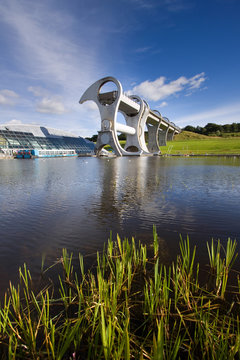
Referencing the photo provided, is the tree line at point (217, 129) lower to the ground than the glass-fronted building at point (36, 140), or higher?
higher

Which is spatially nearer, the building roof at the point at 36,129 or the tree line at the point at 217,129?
the building roof at the point at 36,129

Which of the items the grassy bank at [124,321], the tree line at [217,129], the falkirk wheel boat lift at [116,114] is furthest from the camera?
the tree line at [217,129]

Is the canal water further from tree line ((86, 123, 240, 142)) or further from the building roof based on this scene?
tree line ((86, 123, 240, 142))

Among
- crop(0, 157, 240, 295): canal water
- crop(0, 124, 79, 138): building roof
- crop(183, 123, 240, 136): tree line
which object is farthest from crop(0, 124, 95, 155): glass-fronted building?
crop(183, 123, 240, 136): tree line

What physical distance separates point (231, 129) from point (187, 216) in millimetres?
147725

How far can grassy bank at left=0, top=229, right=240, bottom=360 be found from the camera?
83.4 inches

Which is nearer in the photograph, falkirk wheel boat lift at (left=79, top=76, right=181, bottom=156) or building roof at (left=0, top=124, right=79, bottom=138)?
falkirk wheel boat lift at (left=79, top=76, right=181, bottom=156)

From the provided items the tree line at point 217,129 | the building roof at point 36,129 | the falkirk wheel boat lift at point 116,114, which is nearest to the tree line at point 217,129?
the tree line at point 217,129

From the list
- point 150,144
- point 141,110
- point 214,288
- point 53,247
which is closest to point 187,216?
point 214,288

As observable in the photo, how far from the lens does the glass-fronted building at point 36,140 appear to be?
6619 cm

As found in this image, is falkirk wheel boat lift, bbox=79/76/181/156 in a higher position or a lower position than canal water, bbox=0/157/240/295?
higher

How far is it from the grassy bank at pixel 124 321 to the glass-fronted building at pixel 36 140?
7057 centimetres

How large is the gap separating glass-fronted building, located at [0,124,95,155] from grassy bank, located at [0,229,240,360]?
70567 millimetres

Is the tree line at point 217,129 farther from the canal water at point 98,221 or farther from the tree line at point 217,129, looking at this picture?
the canal water at point 98,221
